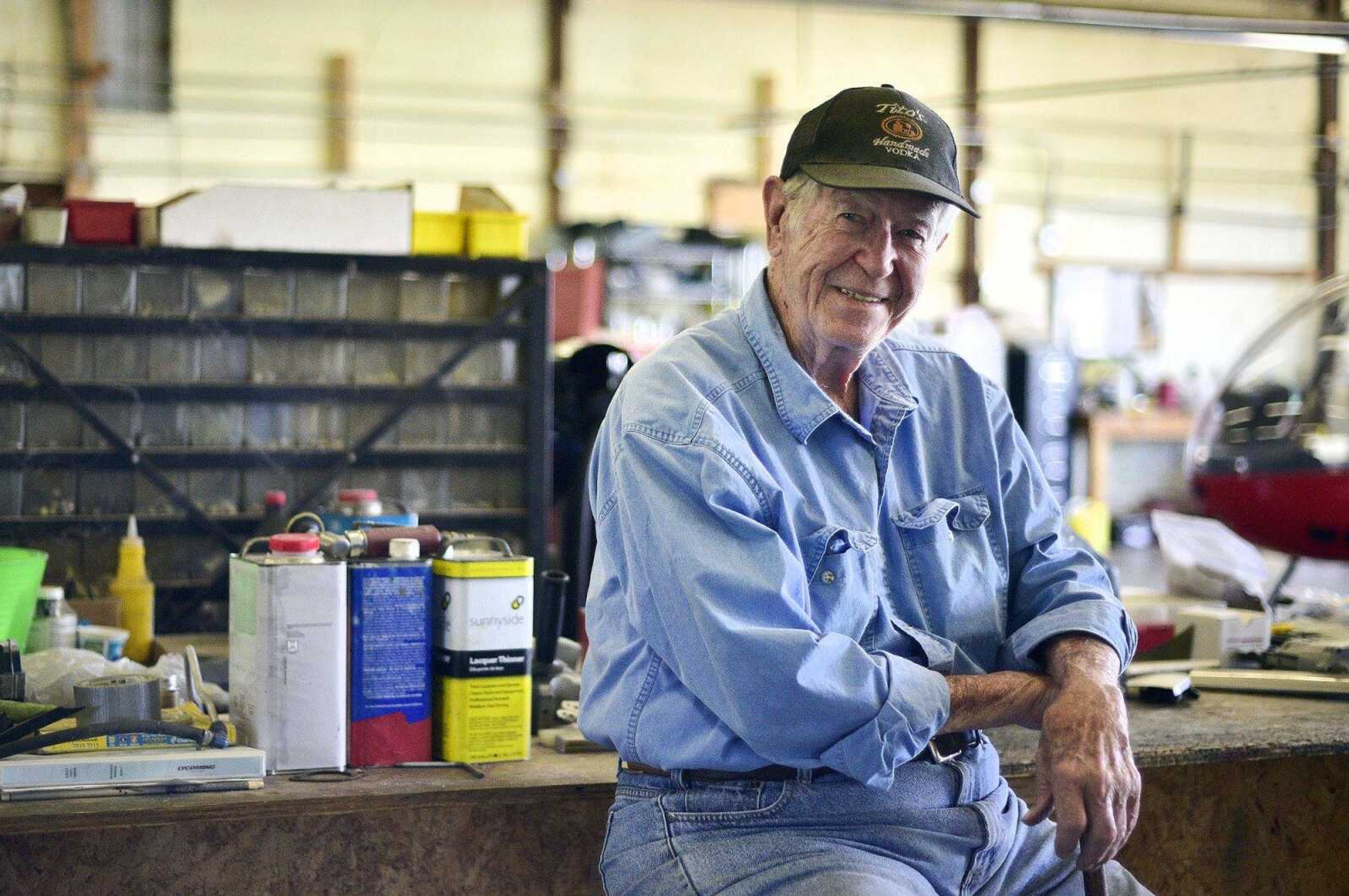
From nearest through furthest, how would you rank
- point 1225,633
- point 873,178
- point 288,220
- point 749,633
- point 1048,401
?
point 749,633 < point 873,178 < point 1225,633 < point 288,220 < point 1048,401

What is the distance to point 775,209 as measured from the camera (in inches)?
74.8

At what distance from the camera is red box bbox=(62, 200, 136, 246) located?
3.30m

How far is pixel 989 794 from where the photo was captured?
1807mm

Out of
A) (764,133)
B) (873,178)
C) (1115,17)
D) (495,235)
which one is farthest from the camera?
(764,133)

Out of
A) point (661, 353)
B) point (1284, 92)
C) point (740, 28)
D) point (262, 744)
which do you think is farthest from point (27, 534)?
point (1284, 92)

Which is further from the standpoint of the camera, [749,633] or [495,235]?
[495,235]

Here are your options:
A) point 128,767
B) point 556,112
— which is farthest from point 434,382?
point 556,112

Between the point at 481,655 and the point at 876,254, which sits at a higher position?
the point at 876,254

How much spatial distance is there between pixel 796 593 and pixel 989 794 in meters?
0.42

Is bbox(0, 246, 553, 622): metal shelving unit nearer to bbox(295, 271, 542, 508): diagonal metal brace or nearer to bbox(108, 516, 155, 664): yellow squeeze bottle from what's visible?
bbox(295, 271, 542, 508): diagonal metal brace

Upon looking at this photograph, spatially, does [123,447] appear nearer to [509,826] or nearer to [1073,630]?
[509,826]

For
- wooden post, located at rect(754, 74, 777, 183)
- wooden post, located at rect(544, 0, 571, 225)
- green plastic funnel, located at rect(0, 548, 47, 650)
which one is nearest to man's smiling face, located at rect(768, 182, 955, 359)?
green plastic funnel, located at rect(0, 548, 47, 650)

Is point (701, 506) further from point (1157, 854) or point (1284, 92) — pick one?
point (1284, 92)

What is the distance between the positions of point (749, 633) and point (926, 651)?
12.9 inches
